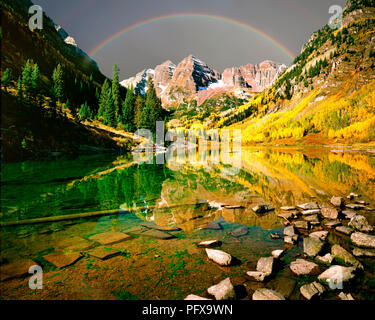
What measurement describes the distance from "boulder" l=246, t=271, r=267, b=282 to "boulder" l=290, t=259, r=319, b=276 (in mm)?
1085

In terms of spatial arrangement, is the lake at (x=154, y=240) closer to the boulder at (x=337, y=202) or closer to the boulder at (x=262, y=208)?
the boulder at (x=262, y=208)

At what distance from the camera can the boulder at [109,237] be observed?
819 cm

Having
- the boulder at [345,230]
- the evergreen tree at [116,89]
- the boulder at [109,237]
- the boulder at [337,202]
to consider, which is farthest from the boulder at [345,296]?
the evergreen tree at [116,89]

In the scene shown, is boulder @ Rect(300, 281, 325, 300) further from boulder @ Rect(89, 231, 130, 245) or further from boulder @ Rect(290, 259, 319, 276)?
boulder @ Rect(89, 231, 130, 245)

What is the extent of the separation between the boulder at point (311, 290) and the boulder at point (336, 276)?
1.72ft

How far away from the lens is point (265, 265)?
606cm

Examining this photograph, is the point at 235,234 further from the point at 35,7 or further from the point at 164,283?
the point at 35,7

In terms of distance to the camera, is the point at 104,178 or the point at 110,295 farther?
the point at 104,178

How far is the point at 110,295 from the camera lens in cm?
520

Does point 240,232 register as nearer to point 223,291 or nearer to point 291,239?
point 291,239

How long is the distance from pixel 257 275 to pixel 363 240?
15.2 ft
